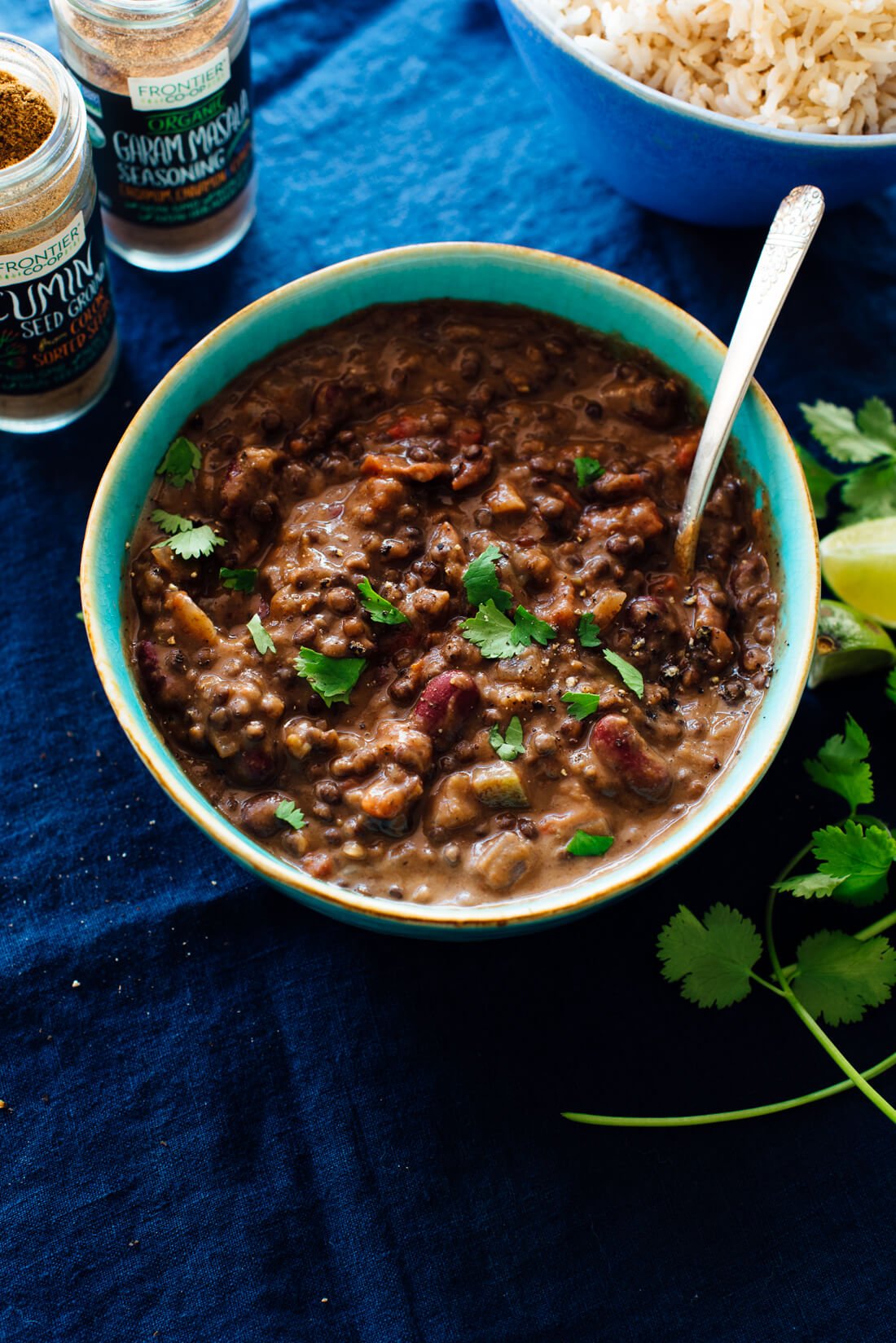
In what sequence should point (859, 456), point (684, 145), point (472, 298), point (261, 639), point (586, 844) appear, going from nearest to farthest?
point (586, 844) → point (261, 639) → point (472, 298) → point (684, 145) → point (859, 456)

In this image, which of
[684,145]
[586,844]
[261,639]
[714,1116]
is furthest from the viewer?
Result: [684,145]

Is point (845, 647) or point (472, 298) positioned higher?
point (472, 298)

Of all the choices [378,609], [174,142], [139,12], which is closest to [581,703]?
[378,609]

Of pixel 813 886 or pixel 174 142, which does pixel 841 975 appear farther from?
pixel 174 142

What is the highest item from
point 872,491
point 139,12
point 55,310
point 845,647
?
point 139,12

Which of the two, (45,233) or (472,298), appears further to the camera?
(472,298)

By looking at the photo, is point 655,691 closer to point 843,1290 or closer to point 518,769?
point 518,769
